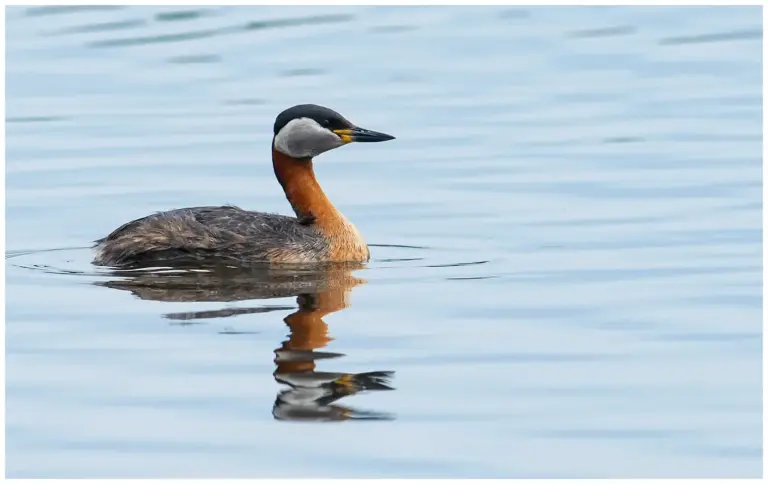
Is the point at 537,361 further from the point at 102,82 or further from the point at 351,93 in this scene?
the point at 102,82

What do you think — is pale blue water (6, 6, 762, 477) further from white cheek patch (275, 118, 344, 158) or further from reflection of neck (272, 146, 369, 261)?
white cheek patch (275, 118, 344, 158)

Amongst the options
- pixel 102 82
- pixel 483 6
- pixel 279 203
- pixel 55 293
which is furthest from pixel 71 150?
pixel 483 6

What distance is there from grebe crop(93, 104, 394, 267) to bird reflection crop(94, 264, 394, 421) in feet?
0.75

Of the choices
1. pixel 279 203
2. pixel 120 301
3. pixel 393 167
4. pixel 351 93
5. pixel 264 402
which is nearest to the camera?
pixel 264 402

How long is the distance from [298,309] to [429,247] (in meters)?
2.49

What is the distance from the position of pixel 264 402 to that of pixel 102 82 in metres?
13.2

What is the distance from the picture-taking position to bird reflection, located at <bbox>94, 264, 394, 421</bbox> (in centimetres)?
859

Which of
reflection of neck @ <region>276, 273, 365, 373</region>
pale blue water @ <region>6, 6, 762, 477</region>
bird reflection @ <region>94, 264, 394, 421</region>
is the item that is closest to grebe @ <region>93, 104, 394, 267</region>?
bird reflection @ <region>94, 264, 394, 421</region>

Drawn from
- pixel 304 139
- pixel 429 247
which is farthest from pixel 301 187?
pixel 429 247

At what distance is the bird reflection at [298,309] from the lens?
28.2 ft

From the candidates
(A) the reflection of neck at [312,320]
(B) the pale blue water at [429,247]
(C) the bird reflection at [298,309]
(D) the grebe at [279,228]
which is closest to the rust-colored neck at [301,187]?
(D) the grebe at [279,228]

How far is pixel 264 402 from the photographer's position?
8555mm

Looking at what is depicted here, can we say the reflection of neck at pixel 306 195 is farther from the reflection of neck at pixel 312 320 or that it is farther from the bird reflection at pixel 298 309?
the reflection of neck at pixel 312 320

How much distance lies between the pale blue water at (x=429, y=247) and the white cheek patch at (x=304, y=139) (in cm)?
84
